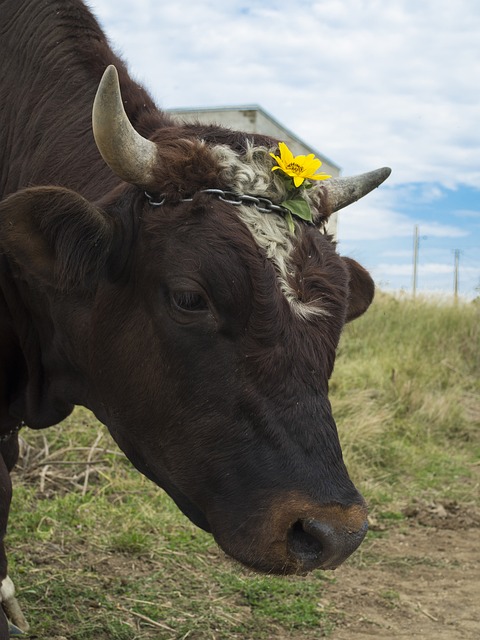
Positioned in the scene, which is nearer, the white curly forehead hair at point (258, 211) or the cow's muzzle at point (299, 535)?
the cow's muzzle at point (299, 535)

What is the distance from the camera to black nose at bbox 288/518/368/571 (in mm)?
2504

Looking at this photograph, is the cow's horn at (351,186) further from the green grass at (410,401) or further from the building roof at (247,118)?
the building roof at (247,118)

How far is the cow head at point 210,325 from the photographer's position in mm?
2637

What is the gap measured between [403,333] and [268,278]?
34.5 feet

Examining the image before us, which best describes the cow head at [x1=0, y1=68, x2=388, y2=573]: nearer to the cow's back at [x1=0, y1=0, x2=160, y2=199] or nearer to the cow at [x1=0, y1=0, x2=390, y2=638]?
the cow at [x1=0, y1=0, x2=390, y2=638]

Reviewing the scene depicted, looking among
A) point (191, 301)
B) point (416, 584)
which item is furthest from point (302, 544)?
point (416, 584)

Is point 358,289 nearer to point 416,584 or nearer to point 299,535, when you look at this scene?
point 299,535

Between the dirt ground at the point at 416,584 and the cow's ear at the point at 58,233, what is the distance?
7.93 feet

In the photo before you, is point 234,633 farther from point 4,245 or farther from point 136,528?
point 4,245

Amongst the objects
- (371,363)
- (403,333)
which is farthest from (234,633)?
(403,333)

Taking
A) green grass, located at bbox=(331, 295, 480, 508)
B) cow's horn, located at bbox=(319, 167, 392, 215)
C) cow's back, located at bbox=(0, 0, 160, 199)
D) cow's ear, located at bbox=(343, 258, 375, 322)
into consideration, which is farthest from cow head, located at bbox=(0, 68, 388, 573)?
green grass, located at bbox=(331, 295, 480, 508)

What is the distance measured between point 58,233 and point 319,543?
137 centimetres

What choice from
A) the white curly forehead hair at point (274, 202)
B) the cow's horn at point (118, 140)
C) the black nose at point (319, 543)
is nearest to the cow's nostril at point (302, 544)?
the black nose at point (319, 543)

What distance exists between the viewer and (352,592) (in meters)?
4.86
